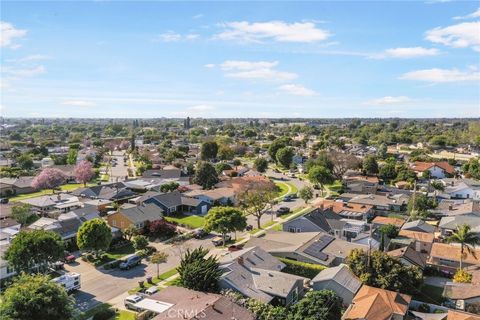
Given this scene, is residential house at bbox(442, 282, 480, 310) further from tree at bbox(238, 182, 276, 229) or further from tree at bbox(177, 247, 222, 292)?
tree at bbox(238, 182, 276, 229)

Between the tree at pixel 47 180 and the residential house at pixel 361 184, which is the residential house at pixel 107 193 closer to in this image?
the tree at pixel 47 180

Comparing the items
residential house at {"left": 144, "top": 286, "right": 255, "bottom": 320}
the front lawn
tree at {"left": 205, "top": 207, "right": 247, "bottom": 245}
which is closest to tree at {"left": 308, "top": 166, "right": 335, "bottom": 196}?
the front lawn

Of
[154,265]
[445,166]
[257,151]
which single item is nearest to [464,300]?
[154,265]

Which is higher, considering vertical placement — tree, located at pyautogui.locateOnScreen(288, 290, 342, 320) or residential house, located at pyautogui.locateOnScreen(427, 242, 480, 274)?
tree, located at pyautogui.locateOnScreen(288, 290, 342, 320)

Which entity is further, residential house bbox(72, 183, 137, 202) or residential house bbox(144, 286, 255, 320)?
residential house bbox(72, 183, 137, 202)

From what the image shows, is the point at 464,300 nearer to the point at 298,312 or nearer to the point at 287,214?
the point at 298,312

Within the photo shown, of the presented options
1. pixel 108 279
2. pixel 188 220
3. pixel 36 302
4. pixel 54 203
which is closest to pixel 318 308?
pixel 36 302

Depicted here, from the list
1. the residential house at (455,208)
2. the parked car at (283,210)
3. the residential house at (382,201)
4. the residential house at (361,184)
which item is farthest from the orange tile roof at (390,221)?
the residential house at (361,184)
